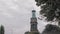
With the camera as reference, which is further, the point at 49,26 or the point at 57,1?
the point at 49,26

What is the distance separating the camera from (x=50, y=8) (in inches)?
772

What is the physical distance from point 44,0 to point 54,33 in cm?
794

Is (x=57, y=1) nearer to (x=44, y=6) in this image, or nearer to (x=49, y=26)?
(x=44, y=6)

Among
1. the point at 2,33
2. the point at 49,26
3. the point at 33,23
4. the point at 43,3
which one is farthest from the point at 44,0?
the point at 2,33

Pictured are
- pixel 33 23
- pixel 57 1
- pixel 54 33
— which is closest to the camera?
pixel 57 1

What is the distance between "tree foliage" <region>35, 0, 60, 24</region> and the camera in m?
19.5

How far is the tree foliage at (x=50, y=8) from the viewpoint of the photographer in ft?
63.9

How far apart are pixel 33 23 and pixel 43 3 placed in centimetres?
5757

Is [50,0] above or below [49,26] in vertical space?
above

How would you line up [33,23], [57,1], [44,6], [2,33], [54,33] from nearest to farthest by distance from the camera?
[57,1], [44,6], [54,33], [33,23], [2,33]

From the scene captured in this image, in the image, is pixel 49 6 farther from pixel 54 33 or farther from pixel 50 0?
pixel 54 33

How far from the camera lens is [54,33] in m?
27.3

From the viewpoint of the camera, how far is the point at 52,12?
19.9 meters

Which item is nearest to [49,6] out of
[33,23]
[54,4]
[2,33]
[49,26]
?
[54,4]
